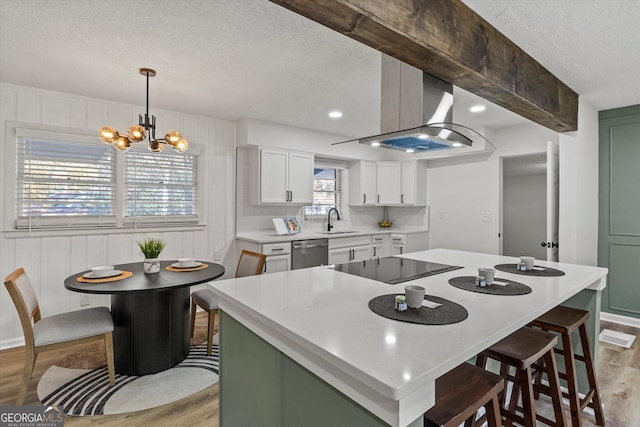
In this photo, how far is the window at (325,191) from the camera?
17.6 feet

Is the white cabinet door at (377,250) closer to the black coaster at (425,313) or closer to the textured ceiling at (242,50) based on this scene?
the textured ceiling at (242,50)

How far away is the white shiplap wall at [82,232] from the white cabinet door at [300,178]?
86 centimetres

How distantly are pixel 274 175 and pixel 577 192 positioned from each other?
3436mm

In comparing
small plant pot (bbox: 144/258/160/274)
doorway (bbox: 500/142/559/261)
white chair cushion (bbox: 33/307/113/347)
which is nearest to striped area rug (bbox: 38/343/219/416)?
white chair cushion (bbox: 33/307/113/347)

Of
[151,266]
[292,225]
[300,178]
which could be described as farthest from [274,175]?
[151,266]

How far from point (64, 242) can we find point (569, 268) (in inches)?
176

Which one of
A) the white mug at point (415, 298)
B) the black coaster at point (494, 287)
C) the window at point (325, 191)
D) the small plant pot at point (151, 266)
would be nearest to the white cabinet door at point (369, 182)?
the window at point (325, 191)

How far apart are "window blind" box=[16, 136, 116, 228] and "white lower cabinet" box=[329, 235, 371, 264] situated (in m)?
2.80

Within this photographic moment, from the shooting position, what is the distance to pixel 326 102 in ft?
11.7

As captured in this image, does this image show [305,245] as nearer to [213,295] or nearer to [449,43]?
[213,295]

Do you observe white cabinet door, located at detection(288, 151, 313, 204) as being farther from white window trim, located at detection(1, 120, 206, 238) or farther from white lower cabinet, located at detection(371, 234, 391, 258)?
white window trim, located at detection(1, 120, 206, 238)

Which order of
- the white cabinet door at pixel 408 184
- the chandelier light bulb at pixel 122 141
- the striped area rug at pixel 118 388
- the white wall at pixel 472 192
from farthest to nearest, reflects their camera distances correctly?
the white cabinet door at pixel 408 184 → the white wall at pixel 472 192 → the chandelier light bulb at pixel 122 141 → the striped area rug at pixel 118 388

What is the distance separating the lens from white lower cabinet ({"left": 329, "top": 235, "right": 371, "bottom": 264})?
4.80 metres

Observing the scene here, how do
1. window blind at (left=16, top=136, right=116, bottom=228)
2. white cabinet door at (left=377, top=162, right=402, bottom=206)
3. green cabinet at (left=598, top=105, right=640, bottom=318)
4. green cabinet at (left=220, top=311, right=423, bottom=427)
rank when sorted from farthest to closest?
white cabinet door at (left=377, top=162, right=402, bottom=206)
green cabinet at (left=598, top=105, right=640, bottom=318)
window blind at (left=16, top=136, right=116, bottom=228)
green cabinet at (left=220, top=311, right=423, bottom=427)
